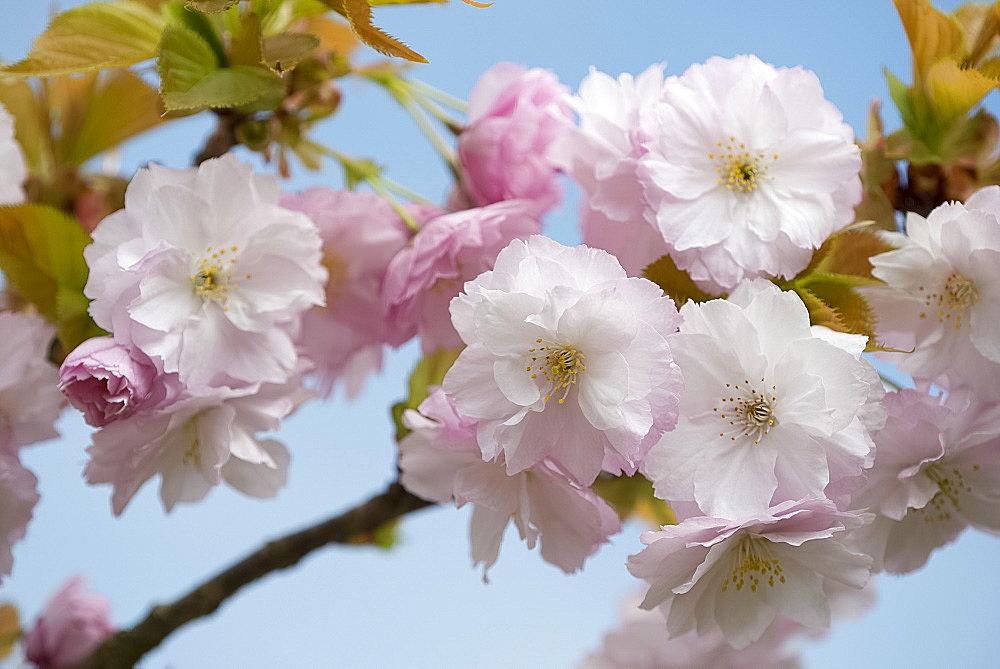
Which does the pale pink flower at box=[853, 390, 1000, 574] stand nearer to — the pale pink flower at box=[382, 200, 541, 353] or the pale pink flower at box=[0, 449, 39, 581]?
the pale pink flower at box=[382, 200, 541, 353]

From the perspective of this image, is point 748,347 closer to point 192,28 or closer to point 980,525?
point 980,525

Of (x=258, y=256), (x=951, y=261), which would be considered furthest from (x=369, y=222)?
(x=951, y=261)

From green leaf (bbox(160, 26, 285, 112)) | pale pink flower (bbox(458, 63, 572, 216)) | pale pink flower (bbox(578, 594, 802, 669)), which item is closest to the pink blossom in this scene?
green leaf (bbox(160, 26, 285, 112))

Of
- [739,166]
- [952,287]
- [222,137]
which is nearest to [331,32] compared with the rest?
[222,137]

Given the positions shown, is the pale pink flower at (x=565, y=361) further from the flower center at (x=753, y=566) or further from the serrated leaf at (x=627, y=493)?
the serrated leaf at (x=627, y=493)

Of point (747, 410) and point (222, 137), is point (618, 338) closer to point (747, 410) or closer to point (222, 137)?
point (747, 410)

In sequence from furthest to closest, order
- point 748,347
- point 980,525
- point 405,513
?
point 405,513 < point 980,525 < point 748,347
